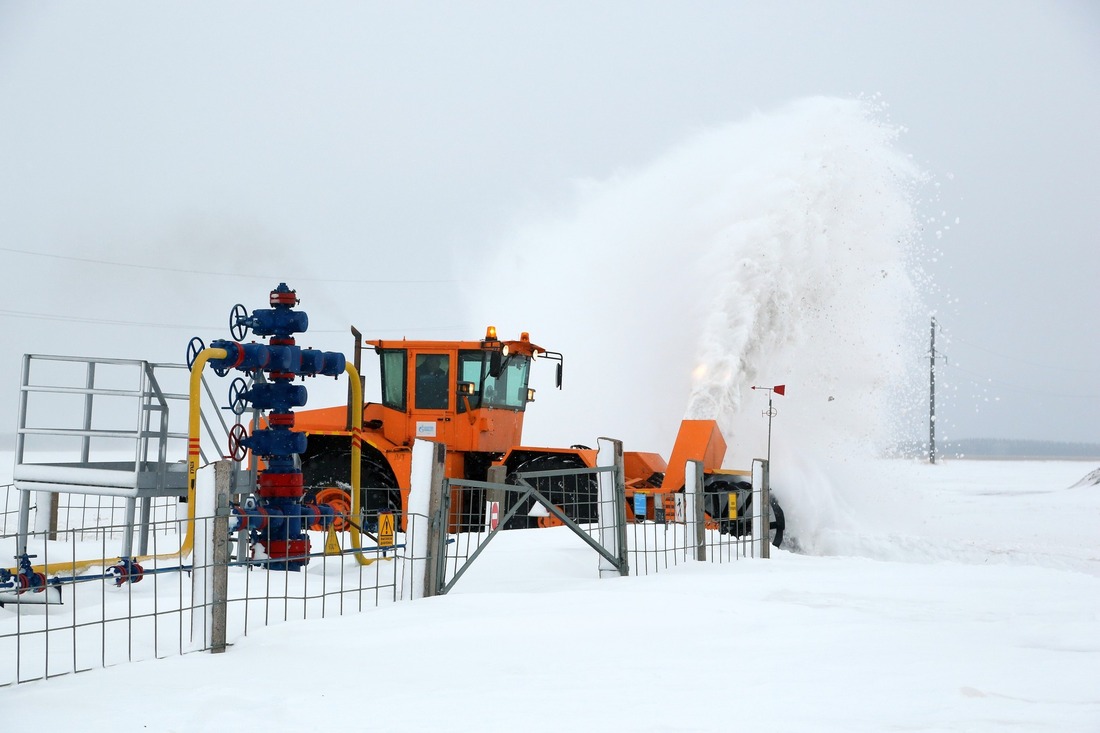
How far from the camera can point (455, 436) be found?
1244 centimetres

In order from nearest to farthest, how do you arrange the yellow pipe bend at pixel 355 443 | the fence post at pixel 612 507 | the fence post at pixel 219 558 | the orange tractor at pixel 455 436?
the fence post at pixel 219 558, the fence post at pixel 612 507, the yellow pipe bend at pixel 355 443, the orange tractor at pixel 455 436

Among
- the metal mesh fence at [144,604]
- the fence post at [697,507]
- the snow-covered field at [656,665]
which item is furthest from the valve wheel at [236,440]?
the fence post at [697,507]

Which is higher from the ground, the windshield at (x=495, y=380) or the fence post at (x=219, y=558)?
the windshield at (x=495, y=380)

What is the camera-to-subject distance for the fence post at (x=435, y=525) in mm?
6766

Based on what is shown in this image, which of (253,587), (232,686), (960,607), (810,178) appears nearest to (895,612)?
(960,607)

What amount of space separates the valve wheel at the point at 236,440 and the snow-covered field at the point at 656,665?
2417 millimetres

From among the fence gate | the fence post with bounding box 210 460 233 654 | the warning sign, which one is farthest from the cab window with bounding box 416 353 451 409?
the fence post with bounding box 210 460 233 654

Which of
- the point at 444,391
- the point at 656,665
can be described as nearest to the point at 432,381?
the point at 444,391

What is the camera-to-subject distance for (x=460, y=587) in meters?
7.75

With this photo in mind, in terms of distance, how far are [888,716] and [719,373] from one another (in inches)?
501

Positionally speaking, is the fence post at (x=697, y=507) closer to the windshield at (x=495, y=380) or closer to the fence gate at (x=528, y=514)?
the fence gate at (x=528, y=514)

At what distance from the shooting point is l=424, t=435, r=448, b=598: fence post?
22.2ft

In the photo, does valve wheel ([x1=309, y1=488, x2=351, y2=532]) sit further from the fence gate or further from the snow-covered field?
the snow-covered field

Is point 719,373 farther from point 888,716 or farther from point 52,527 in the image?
point 888,716
